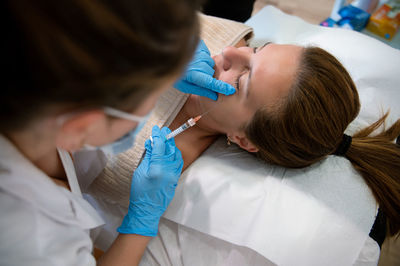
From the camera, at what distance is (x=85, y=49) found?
39cm

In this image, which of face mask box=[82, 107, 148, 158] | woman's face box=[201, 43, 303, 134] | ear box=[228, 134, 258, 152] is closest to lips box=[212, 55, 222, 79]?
woman's face box=[201, 43, 303, 134]

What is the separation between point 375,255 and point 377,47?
1083mm

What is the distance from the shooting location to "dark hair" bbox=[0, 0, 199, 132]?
365 mm

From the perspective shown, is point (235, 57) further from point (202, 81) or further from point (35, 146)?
point (35, 146)

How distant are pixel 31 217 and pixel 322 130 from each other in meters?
0.93

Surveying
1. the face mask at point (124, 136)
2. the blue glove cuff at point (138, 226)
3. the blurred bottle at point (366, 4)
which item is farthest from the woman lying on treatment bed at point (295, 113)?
the blurred bottle at point (366, 4)

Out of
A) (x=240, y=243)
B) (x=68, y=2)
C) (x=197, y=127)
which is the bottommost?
(x=240, y=243)

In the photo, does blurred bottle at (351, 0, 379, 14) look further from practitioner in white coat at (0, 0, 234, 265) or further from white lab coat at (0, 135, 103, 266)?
white lab coat at (0, 135, 103, 266)

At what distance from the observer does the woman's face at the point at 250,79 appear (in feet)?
3.39

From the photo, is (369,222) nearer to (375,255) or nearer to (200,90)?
(375,255)

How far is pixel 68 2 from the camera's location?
0.36 m

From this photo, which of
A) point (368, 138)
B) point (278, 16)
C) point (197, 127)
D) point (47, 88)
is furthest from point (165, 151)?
point (278, 16)

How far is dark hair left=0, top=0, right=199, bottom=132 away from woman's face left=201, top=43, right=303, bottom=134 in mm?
616

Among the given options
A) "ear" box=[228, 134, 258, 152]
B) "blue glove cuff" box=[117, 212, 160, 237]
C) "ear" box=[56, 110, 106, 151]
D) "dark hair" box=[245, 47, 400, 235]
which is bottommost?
"blue glove cuff" box=[117, 212, 160, 237]
